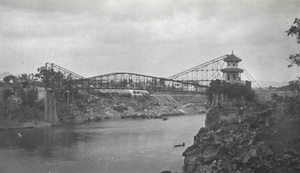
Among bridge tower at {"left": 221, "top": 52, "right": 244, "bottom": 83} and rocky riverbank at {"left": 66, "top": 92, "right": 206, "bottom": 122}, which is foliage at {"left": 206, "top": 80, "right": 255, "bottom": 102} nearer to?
bridge tower at {"left": 221, "top": 52, "right": 244, "bottom": 83}

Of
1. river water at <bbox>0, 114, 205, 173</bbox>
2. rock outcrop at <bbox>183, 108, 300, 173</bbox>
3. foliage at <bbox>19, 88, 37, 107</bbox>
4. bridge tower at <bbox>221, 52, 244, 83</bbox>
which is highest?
bridge tower at <bbox>221, 52, 244, 83</bbox>

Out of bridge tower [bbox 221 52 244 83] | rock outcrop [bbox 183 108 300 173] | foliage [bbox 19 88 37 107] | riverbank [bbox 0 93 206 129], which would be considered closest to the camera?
rock outcrop [bbox 183 108 300 173]

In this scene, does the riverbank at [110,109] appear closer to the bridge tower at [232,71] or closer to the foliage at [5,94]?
the foliage at [5,94]

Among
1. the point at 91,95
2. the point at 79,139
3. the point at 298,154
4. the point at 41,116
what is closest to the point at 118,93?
the point at 91,95

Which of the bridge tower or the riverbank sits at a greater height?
the bridge tower

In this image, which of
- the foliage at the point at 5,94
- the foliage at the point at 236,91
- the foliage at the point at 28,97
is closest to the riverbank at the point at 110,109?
the foliage at the point at 28,97

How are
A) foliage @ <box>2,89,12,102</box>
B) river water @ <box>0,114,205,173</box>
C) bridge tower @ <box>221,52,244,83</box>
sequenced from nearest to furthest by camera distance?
river water @ <box>0,114,205,173</box> → bridge tower @ <box>221,52,244,83</box> → foliage @ <box>2,89,12,102</box>

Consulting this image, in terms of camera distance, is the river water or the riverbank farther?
the riverbank

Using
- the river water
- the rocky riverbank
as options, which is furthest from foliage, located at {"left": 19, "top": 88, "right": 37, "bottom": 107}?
the river water
